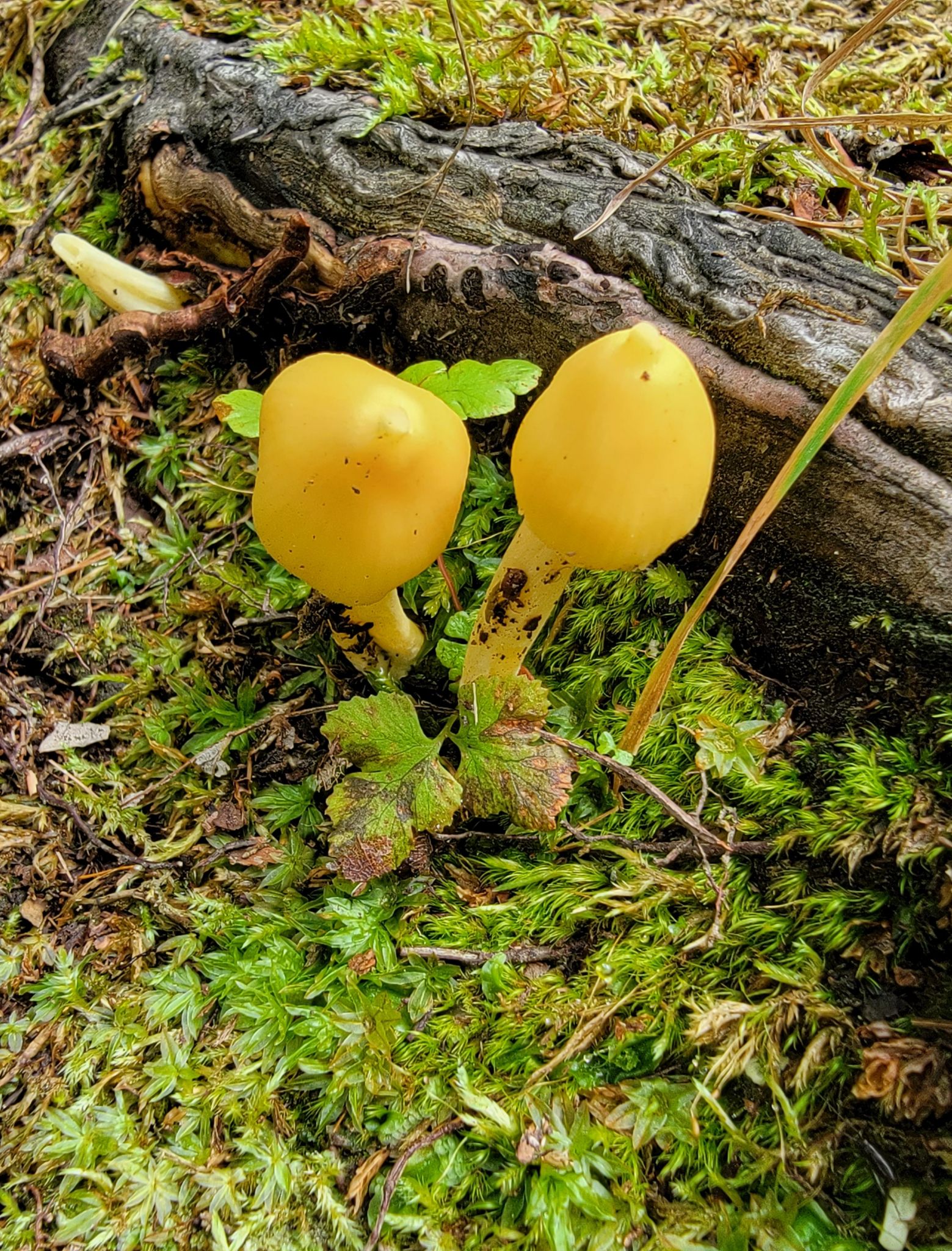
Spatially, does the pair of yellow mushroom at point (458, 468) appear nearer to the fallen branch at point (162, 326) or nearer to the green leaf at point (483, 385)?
the green leaf at point (483, 385)

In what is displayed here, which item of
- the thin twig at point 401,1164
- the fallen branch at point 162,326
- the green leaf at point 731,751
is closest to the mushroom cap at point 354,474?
the green leaf at point 731,751

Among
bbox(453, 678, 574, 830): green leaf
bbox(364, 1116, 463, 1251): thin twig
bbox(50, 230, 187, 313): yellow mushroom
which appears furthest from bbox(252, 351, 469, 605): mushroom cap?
bbox(50, 230, 187, 313): yellow mushroom

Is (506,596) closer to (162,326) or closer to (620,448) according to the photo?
(620,448)

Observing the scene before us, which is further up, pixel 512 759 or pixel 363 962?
pixel 512 759

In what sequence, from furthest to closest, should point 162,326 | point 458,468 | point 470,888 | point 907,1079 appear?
point 162,326 → point 470,888 → point 458,468 → point 907,1079

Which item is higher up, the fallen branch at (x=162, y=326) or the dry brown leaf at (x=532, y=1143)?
the fallen branch at (x=162, y=326)

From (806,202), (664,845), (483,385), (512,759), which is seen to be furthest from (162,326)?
(664,845)
